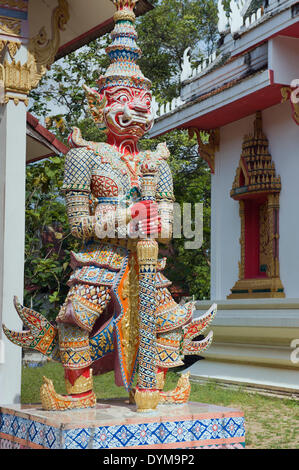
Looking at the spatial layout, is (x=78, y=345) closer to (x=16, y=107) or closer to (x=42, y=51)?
(x=16, y=107)

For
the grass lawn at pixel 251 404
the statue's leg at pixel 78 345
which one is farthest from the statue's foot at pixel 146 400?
the grass lawn at pixel 251 404

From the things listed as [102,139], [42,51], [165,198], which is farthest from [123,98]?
[102,139]

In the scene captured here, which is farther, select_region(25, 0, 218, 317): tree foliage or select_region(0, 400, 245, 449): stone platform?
select_region(25, 0, 218, 317): tree foliage

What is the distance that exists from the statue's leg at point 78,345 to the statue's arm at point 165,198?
56 centimetres

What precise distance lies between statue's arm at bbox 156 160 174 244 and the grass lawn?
172 centimetres

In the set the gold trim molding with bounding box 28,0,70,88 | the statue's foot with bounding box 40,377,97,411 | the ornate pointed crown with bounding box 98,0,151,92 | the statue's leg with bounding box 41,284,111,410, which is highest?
the gold trim molding with bounding box 28,0,70,88

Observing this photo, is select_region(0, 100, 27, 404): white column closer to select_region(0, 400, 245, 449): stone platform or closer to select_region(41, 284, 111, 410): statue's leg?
select_region(0, 400, 245, 449): stone platform

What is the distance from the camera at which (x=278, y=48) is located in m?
7.44

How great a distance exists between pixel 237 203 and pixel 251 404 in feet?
12.4

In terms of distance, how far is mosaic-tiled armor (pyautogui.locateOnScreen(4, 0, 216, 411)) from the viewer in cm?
385

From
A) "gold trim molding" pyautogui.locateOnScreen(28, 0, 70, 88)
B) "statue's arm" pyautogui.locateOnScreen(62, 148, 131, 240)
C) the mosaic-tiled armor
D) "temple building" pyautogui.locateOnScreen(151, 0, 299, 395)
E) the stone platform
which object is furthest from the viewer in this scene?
"temple building" pyautogui.locateOnScreen(151, 0, 299, 395)

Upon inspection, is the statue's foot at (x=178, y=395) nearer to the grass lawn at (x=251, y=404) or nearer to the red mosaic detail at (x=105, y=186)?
the grass lawn at (x=251, y=404)

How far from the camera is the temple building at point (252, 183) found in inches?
289

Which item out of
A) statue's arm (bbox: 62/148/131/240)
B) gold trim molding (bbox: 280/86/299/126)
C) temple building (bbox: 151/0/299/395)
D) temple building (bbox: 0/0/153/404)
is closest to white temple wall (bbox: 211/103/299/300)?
temple building (bbox: 151/0/299/395)
